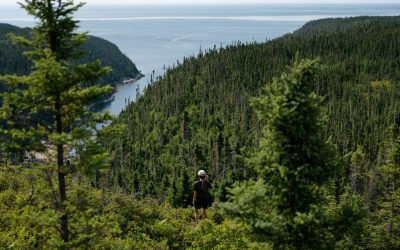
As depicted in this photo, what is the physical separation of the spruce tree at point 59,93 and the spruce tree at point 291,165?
5.48 m

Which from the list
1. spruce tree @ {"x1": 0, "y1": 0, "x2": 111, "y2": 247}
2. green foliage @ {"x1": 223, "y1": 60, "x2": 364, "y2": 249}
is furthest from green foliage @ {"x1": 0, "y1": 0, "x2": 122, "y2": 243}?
green foliage @ {"x1": 223, "y1": 60, "x2": 364, "y2": 249}

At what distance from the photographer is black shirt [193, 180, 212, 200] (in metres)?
24.2

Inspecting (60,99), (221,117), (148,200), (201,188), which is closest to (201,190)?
(201,188)

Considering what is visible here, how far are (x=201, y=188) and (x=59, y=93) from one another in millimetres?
12446

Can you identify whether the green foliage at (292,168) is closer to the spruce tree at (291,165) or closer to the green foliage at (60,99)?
the spruce tree at (291,165)

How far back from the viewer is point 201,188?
2434cm

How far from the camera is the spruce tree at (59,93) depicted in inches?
539

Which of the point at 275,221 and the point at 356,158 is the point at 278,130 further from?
the point at 356,158

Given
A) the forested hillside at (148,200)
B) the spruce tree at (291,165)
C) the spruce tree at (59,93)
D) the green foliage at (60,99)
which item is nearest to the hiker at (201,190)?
the forested hillside at (148,200)

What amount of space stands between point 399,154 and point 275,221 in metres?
37.9

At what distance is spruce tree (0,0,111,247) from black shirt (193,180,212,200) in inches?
413

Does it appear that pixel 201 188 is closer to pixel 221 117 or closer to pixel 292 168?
pixel 292 168

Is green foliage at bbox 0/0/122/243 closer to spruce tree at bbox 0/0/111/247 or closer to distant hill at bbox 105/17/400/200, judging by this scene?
spruce tree at bbox 0/0/111/247

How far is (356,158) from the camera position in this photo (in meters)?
82.7
